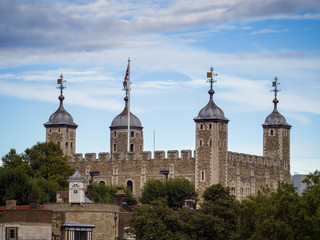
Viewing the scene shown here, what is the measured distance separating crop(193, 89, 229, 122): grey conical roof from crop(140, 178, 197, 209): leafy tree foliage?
7.19 metres

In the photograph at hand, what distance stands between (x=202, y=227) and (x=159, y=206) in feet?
10.8

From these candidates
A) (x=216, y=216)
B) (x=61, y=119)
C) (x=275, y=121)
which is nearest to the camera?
(x=216, y=216)

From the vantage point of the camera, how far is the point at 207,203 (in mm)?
83000

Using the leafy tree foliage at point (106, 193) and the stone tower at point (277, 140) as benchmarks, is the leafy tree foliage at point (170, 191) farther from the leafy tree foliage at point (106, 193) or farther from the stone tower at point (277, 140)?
the stone tower at point (277, 140)

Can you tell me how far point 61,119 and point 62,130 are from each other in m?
1.34

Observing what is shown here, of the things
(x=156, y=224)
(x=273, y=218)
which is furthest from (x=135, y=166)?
(x=273, y=218)

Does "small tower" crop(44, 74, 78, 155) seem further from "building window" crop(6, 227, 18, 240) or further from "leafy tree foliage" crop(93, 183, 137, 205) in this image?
"building window" crop(6, 227, 18, 240)

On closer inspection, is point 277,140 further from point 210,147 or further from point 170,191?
point 170,191

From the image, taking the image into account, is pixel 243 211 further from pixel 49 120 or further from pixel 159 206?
pixel 49 120

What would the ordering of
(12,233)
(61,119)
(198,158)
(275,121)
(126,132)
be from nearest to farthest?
(12,233), (198,158), (126,132), (61,119), (275,121)

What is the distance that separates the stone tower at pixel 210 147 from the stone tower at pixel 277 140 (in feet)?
42.1

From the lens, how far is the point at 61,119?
435 feet

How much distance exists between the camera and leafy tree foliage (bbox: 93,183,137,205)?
11284cm

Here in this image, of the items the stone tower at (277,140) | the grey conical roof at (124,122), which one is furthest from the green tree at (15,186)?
the stone tower at (277,140)
